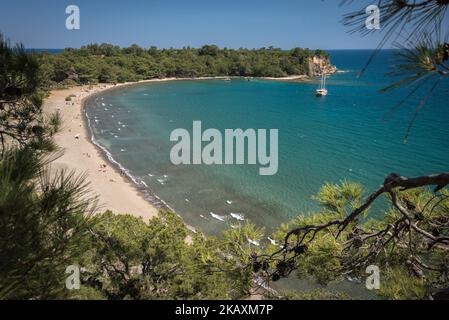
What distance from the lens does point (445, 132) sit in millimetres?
28719

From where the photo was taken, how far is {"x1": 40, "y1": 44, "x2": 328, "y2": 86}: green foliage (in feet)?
217

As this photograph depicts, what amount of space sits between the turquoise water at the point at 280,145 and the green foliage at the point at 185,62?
16739mm

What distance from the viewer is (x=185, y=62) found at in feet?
Result: 261

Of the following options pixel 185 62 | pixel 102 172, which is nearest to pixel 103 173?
pixel 102 172

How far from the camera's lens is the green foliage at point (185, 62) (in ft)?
217

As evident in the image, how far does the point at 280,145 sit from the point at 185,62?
5981cm

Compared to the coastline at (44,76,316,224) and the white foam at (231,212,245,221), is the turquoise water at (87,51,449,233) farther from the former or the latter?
the coastline at (44,76,316,224)

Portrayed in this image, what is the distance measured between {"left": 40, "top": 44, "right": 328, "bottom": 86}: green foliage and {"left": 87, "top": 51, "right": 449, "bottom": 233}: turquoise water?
54.9ft

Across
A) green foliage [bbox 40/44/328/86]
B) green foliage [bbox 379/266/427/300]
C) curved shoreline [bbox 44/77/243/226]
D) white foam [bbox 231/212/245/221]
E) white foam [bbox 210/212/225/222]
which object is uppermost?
green foliage [bbox 40/44/328/86]

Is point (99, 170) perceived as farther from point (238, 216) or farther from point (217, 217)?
point (238, 216)

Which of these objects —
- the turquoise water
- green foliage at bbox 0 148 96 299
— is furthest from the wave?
green foliage at bbox 0 148 96 299
